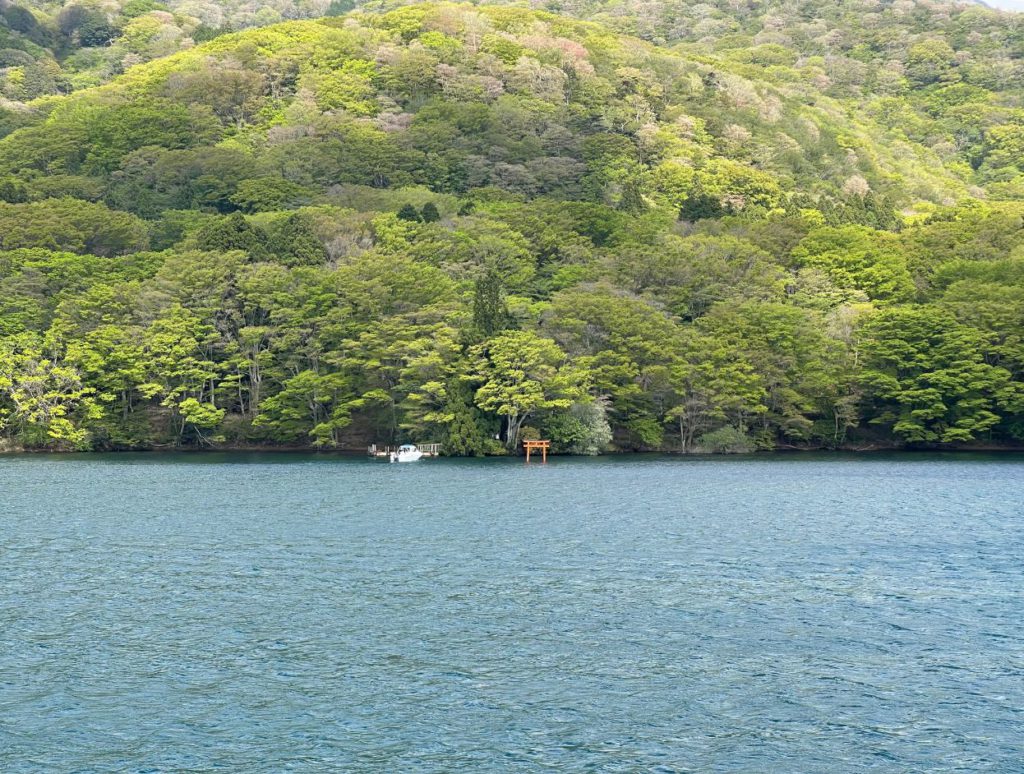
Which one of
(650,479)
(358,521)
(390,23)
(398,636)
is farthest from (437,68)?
(398,636)

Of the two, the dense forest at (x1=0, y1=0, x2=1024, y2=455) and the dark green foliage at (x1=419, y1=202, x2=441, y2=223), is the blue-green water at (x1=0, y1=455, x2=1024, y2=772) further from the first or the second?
the dark green foliage at (x1=419, y1=202, x2=441, y2=223)

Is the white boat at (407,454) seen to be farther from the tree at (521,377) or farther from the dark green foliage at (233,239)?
the dark green foliage at (233,239)

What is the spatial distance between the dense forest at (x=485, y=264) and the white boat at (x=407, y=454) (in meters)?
2.07

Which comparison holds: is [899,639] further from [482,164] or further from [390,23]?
[390,23]

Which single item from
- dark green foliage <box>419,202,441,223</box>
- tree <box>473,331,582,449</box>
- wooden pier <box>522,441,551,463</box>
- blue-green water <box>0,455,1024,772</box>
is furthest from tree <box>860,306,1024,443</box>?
dark green foliage <box>419,202,441,223</box>

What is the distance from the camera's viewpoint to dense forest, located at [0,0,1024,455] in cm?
6850

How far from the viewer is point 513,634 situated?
2384cm

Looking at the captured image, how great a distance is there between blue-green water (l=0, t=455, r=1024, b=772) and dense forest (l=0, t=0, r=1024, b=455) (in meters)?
25.6

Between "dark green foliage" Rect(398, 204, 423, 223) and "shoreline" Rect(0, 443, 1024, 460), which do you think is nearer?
"shoreline" Rect(0, 443, 1024, 460)

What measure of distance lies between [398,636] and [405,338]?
46071 millimetres

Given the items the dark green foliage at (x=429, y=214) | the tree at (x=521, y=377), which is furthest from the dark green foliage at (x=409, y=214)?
the tree at (x=521, y=377)

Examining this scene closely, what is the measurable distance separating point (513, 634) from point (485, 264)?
62.4 meters

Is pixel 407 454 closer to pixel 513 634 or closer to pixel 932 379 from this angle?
pixel 932 379

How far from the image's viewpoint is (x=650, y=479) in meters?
51.7
